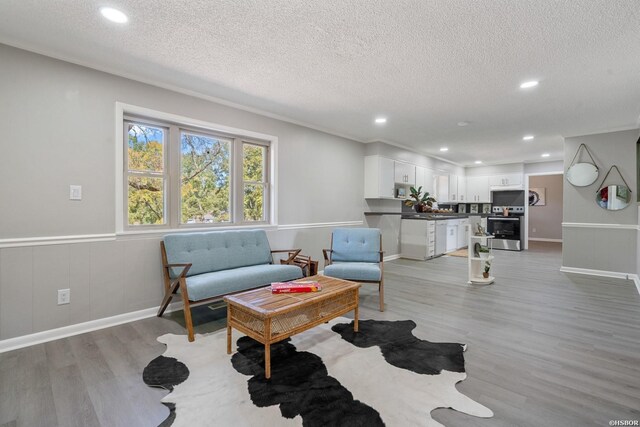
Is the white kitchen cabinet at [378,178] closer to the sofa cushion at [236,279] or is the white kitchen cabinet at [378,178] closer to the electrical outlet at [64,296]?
the sofa cushion at [236,279]

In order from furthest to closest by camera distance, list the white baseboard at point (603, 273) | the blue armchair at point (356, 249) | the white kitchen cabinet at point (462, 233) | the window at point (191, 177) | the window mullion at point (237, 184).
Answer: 1. the white kitchen cabinet at point (462, 233)
2. the white baseboard at point (603, 273)
3. the window mullion at point (237, 184)
4. the blue armchair at point (356, 249)
5. the window at point (191, 177)

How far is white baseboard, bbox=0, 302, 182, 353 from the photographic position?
2521 mm

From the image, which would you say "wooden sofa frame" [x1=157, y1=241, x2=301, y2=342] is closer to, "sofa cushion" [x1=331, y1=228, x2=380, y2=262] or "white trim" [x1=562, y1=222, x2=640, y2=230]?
"sofa cushion" [x1=331, y1=228, x2=380, y2=262]

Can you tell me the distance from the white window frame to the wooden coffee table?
1539 mm

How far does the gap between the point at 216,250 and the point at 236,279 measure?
57cm

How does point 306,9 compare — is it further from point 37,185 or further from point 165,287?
point 165,287

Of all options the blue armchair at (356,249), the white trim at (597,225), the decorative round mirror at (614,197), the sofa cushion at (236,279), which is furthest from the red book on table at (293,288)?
the decorative round mirror at (614,197)

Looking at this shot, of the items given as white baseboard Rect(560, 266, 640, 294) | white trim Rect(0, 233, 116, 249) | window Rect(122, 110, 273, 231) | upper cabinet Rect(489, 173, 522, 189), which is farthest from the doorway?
white trim Rect(0, 233, 116, 249)

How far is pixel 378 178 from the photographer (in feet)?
19.9

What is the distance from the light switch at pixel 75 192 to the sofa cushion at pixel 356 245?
2.85 meters

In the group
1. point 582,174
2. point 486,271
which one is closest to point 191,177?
point 486,271

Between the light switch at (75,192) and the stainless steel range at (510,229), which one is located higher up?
the light switch at (75,192)

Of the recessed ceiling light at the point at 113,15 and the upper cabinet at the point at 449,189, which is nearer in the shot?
the recessed ceiling light at the point at 113,15

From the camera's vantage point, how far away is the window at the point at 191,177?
131 inches
